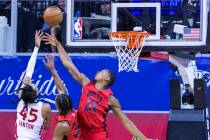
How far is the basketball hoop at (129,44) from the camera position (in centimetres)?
1027

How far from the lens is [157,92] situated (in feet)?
37.7

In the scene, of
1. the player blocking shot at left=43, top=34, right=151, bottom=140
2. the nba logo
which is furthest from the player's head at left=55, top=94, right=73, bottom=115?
the nba logo

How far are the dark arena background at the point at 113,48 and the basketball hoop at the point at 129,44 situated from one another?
3.0 inches

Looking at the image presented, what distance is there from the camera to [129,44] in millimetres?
10312

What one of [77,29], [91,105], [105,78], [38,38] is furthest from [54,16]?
[91,105]

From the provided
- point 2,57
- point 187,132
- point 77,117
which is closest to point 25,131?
point 77,117

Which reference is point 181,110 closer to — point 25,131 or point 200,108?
point 200,108

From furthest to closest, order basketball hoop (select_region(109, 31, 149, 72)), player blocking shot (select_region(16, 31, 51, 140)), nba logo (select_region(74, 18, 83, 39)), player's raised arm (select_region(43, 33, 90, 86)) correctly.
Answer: nba logo (select_region(74, 18, 83, 39)) → basketball hoop (select_region(109, 31, 149, 72)) → player's raised arm (select_region(43, 33, 90, 86)) → player blocking shot (select_region(16, 31, 51, 140))

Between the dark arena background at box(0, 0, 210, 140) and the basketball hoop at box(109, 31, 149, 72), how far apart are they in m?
0.08

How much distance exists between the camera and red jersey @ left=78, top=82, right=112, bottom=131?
8992mm

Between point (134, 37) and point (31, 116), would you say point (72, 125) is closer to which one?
point (31, 116)

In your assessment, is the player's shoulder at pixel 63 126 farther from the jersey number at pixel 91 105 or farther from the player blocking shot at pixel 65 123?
the jersey number at pixel 91 105

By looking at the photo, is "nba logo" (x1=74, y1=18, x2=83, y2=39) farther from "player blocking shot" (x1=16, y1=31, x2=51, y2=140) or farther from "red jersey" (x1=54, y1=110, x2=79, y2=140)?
"red jersey" (x1=54, y1=110, x2=79, y2=140)

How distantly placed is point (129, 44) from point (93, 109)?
1.63 metres
